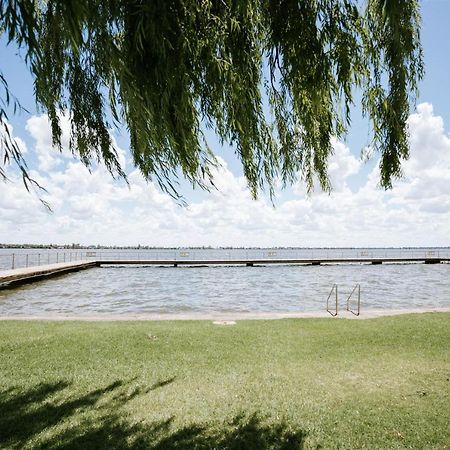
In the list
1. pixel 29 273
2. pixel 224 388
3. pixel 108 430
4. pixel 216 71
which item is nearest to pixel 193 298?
pixel 29 273

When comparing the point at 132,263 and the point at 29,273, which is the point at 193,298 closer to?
the point at 29,273

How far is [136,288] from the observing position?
2906cm

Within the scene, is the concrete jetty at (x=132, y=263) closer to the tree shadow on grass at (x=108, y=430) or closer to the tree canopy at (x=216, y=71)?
the tree shadow on grass at (x=108, y=430)

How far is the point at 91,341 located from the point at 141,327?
7.29ft

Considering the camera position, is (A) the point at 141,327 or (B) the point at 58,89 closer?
(B) the point at 58,89

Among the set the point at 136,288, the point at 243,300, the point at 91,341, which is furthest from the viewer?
the point at 136,288

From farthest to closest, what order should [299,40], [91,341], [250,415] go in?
[91,341], [250,415], [299,40]

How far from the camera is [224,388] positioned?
6965 mm

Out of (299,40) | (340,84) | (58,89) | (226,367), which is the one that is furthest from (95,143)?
(226,367)

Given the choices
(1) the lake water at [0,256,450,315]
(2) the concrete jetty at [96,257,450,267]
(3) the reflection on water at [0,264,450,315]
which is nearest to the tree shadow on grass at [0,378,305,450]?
(1) the lake water at [0,256,450,315]

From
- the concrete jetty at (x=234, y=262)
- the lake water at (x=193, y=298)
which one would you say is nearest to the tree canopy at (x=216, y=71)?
the lake water at (x=193, y=298)

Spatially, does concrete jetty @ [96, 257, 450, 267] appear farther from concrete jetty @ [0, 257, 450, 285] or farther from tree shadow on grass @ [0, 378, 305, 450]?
tree shadow on grass @ [0, 378, 305, 450]

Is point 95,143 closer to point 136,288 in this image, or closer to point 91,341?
point 91,341

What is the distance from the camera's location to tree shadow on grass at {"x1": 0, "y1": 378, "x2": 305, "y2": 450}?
4.96 metres
